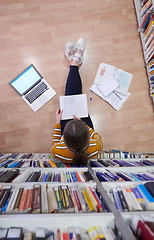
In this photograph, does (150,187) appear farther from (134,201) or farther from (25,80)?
(25,80)

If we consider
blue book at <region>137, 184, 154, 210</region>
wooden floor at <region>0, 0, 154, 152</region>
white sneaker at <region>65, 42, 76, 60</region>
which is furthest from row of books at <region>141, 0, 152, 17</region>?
blue book at <region>137, 184, 154, 210</region>

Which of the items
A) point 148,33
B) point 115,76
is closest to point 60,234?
point 115,76

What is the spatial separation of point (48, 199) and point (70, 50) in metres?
1.58

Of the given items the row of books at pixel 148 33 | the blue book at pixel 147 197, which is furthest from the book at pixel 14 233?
the row of books at pixel 148 33

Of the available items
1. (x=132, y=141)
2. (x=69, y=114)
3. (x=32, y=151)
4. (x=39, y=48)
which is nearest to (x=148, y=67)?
(x=132, y=141)

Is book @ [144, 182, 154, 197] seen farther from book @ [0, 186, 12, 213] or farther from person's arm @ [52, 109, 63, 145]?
person's arm @ [52, 109, 63, 145]

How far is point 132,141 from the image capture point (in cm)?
191

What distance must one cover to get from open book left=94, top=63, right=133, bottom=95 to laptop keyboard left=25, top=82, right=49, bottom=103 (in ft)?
1.90

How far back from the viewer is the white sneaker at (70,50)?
1.83 meters

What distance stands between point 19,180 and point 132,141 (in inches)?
56.0

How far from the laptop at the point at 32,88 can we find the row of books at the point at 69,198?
1186 mm

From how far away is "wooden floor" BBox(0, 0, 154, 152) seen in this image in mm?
1869

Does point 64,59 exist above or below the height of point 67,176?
above

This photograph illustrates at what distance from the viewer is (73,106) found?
5.72 feet
